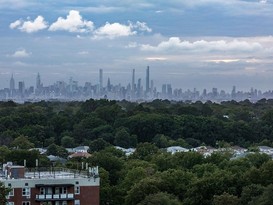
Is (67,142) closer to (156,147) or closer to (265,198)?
(156,147)

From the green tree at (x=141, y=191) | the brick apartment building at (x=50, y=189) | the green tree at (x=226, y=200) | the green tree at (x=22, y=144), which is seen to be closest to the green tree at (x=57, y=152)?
the green tree at (x=22, y=144)

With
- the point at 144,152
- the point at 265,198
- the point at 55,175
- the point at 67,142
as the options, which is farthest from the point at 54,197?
the point at 67,142

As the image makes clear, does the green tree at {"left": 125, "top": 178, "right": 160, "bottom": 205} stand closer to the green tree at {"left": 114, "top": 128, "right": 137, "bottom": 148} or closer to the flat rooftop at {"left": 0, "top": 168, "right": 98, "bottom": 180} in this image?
the flat rooftop at {"left": 0, "top": 168, "right": 98, "bottom": 180}

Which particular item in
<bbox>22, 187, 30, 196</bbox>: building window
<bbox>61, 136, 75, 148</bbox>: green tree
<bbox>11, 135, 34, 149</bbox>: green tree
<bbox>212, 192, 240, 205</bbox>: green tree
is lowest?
<bbox>61, 136, 75, 148</bbox>: green tree

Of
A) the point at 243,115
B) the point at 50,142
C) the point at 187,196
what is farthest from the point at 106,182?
the point at 243,115

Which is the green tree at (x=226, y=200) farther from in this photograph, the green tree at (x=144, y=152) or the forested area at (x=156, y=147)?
the green tree at (x=144, y=152)

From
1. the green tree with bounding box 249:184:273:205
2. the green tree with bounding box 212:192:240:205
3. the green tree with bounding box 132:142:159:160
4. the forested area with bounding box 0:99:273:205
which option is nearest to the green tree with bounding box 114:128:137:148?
the forested area with bounding box 0:99:273:205
